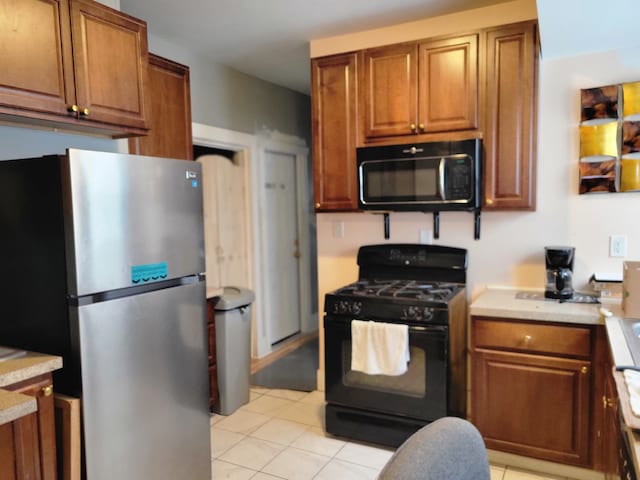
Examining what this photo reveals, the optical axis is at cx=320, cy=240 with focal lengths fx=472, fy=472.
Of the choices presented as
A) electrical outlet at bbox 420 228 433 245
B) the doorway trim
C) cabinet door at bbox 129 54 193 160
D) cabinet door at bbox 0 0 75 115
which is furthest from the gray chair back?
the doorway trim

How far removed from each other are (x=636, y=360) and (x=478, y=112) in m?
1.57

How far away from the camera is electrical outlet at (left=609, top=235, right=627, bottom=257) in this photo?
2559mm

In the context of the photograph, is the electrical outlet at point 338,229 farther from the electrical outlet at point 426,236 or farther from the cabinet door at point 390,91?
the cabinet door at point 390,91

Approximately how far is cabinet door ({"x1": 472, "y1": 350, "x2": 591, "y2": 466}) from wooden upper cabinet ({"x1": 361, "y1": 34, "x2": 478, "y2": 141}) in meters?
1.31

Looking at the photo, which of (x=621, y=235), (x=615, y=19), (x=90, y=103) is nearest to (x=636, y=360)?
(x=621, y=235)

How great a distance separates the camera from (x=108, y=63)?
2.11 metres

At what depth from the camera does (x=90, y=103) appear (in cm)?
203

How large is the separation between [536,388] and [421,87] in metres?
1.74

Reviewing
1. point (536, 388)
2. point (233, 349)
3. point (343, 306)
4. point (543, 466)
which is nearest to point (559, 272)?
point (536, 388)

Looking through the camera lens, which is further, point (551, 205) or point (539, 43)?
point (551, 205)

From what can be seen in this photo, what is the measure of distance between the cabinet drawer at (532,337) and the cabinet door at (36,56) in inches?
86.1

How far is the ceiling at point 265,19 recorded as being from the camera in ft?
8.64

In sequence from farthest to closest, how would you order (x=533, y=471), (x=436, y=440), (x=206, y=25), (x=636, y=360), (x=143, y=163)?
(x=206, y=25), (x=533, y=471), (x=143, y=163), (x=636, y=360), (x=436, y=440)

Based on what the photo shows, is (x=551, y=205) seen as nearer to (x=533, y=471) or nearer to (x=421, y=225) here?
(x=421, y=225)
